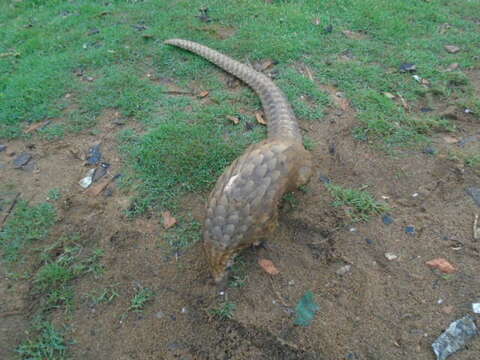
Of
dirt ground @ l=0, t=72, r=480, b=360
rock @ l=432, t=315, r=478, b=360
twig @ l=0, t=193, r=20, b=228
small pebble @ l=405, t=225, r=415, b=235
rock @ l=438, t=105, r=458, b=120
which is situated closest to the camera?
rock @ l=432, t=315, r=478, b=360

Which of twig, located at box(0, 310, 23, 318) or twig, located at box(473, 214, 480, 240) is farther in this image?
twig, located at box(473, 214, 480, 240)

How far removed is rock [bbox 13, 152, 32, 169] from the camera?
3986 millimetres

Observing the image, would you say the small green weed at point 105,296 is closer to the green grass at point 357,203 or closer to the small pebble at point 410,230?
the green grass at point 357,203

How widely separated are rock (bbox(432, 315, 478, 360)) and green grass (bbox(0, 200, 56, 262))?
3162 mm

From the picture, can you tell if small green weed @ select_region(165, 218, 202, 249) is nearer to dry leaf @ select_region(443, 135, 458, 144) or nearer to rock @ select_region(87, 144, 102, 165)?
rock @ select_region(87, 144, 102, 165)

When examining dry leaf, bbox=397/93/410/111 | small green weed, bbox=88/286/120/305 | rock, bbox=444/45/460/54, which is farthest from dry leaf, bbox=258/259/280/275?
rock, bbox=444/45/460/54

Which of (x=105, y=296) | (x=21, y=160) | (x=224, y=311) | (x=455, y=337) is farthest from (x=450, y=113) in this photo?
(x=21, y=160)

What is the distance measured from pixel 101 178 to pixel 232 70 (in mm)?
2140

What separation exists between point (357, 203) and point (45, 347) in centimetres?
266

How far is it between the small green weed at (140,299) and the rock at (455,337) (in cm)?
198

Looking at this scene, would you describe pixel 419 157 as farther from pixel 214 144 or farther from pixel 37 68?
pixel 37 68

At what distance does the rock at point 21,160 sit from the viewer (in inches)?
157

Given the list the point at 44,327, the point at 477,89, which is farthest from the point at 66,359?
the point at 477,89

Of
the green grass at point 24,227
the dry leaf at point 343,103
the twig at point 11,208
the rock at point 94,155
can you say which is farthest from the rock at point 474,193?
the twig at point 11,208
